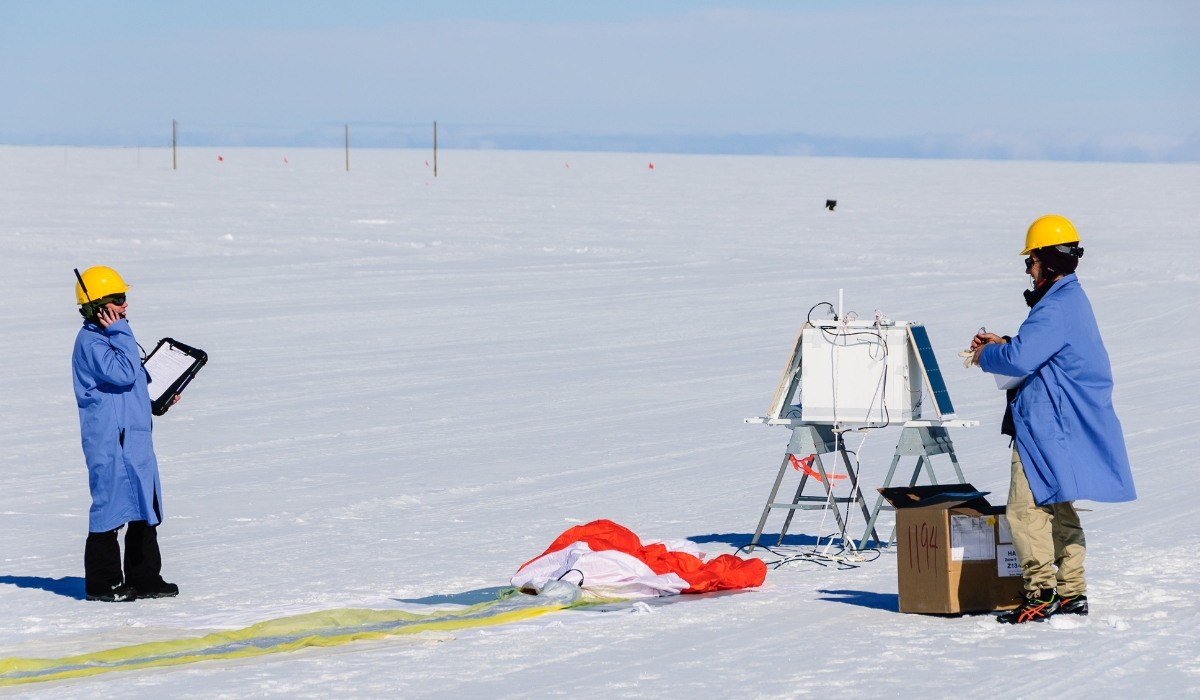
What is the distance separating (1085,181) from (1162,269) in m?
43.4

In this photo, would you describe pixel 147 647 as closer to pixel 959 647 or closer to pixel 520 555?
pixel 520 555

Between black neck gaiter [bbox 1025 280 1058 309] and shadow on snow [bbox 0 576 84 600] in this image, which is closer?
black neck gaiter [bbox 1025 280 1058 309]

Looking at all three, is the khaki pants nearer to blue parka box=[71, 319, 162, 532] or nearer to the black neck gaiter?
the black neck gaiter

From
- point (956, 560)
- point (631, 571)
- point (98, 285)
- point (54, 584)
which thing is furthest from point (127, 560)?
point (956, 560)

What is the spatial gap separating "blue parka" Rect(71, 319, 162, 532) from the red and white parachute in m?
2.05

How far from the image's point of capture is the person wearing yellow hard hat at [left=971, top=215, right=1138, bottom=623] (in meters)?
6.42

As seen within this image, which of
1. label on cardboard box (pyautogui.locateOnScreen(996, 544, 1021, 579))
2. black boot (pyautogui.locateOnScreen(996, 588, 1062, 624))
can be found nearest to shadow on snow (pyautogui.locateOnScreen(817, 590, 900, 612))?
label on cardboard box (pyautogui.locateOnScreen(996, 544, 1021, 579))

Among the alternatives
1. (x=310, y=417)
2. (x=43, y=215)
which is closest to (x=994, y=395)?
(x=310, y=417)

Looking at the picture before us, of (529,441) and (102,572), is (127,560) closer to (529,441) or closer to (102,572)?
(102,572)

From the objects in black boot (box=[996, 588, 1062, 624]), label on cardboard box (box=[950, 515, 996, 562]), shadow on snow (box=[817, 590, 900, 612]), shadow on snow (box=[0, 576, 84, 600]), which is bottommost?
shadow on snow (box=[817, 590, 900, 612])

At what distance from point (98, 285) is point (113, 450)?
87cm

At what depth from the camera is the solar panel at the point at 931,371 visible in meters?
8.16

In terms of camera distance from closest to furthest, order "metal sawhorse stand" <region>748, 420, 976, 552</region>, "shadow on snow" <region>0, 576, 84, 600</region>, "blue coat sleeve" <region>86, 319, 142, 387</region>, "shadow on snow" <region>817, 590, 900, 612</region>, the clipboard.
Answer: "shadow on snow" <region>817, 590, 900, 612</region>, "blue coat sleeve" <region>86, 319, 142, 387</region>, "shadow on snow" <region>0, 576, 84, 600</region>, the clipboard, "metal sawhorse stand" <region>748, 420, 976, 552</region>

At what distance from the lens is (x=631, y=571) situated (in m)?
7.55
